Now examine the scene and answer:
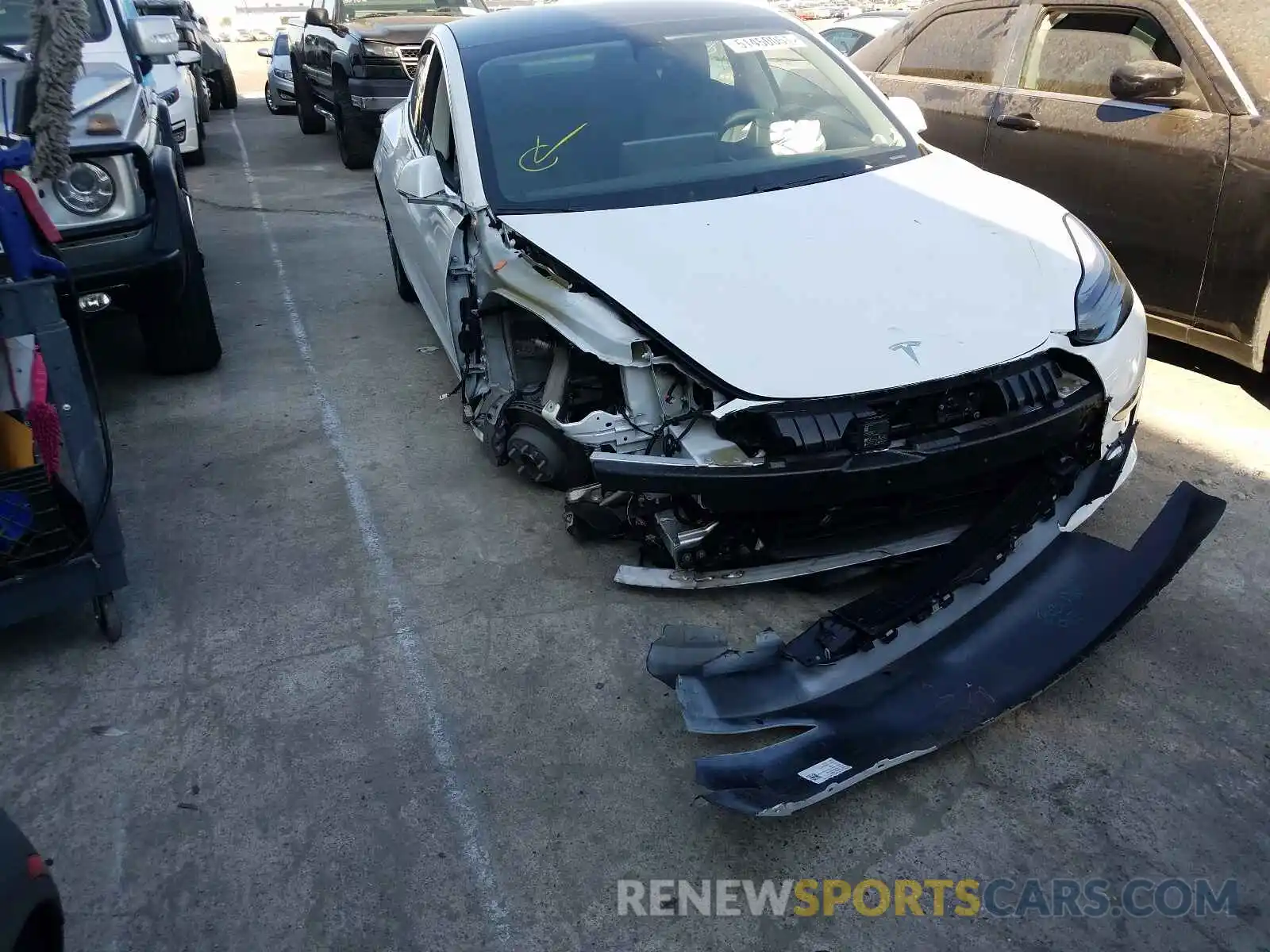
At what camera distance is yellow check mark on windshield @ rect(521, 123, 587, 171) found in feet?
12.7

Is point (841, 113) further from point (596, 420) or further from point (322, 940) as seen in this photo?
point (322, 940)

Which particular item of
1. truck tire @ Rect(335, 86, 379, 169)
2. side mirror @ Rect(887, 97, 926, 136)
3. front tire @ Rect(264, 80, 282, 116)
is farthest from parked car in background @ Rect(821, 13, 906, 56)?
front tire @ Rect(264, 80, 282, 116)

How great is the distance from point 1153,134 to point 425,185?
3.15 metres

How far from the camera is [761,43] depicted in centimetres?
440

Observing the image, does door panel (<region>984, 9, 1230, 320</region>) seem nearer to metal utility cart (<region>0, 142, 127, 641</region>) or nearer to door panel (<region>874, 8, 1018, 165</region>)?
door panel (<region>874, 8, 1018, 165</region>)

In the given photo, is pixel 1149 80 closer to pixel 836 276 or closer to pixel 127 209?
pixel 836 276

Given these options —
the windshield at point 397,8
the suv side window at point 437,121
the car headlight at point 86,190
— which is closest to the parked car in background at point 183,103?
the windshield at point 397,8

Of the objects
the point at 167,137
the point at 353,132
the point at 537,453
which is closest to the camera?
the point at 537,453

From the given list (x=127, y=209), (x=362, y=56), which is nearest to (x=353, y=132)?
(x=362, y=56)

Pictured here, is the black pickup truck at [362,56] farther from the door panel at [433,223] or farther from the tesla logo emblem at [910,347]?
the tesla logo emblem at [910,347]

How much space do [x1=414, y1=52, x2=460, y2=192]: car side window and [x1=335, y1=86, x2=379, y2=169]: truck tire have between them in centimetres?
508

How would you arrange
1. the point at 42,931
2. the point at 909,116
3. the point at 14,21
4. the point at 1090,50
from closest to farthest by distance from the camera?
the point at 42,931 → the point at 909,116 → the point at 14,21 → the point at 1090,50

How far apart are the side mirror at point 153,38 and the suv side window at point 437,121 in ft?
4.30

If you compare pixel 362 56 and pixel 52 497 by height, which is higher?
pixel 362 56
